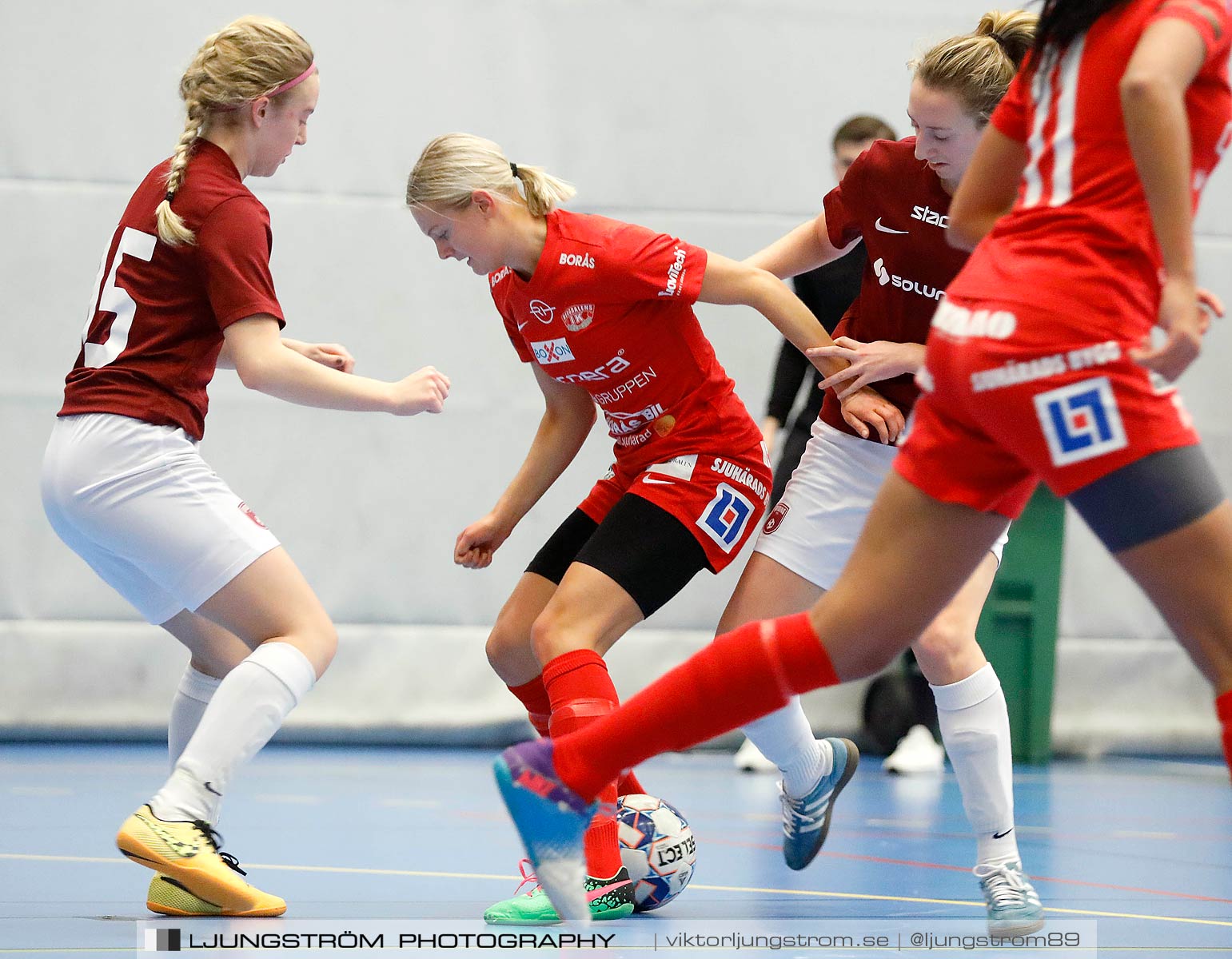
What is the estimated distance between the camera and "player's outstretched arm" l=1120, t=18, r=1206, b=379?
1718 millimetres

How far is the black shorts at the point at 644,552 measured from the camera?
9.36 feet

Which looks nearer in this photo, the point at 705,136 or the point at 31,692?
the point at 31,692

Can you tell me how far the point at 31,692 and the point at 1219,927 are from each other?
485cm

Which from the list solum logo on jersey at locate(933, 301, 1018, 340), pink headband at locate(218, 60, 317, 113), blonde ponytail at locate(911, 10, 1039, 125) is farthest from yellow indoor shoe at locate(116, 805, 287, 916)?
blonde ponytail at locate(911, 10, 1039, 125)

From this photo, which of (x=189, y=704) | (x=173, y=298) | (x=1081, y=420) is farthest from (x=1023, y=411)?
(x=189, y=704)

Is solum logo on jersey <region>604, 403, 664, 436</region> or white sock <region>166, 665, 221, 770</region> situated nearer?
white sock <region>166, 665, 221, 770</region>

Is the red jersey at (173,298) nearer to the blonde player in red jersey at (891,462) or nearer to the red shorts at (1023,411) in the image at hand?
the blonde player in red jersey at (891,462)

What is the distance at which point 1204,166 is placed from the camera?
1906 millimetres

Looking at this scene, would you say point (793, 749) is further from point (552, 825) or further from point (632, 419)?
point (552, 825)

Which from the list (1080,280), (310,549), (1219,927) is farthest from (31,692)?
(1080,280)

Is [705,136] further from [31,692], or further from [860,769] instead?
[31,692]

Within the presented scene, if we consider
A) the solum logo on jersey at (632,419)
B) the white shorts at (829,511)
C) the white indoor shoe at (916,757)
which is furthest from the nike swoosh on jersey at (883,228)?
the white indoor shoe at (916,757)

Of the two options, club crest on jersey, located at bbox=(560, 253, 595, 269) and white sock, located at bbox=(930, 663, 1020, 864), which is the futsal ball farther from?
club crest on jersey, located at bbox=(560, 253, 595, 269)

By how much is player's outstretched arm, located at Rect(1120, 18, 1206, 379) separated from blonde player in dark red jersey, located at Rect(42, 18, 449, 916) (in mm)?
1292
